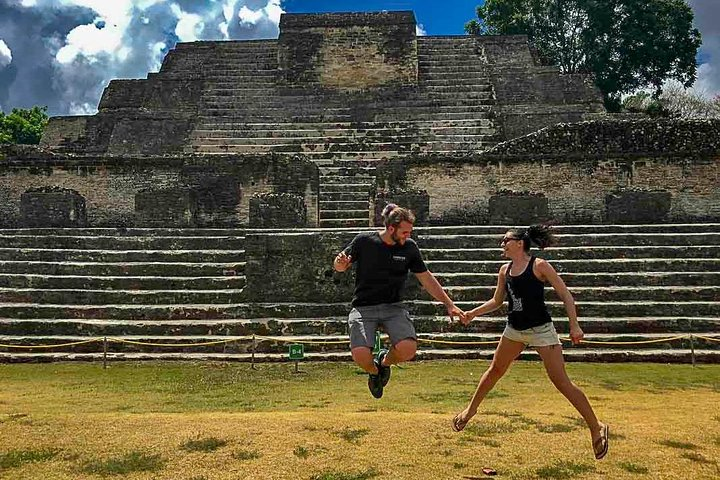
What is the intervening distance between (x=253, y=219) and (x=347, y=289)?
3455mm

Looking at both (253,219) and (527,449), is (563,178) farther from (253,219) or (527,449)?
(527,449)

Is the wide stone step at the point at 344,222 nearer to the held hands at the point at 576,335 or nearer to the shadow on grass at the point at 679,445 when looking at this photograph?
the shadow on grass at the point at 679,445

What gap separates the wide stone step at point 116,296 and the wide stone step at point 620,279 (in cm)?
353

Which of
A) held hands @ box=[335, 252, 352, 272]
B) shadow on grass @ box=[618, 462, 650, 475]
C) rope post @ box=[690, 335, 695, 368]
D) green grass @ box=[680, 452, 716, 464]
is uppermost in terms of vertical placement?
held hands @ box=[335, 252, 352, 272]

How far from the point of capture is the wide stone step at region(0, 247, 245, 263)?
10836mm

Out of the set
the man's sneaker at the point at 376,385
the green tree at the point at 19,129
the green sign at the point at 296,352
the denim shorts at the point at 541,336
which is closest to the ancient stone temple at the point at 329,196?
the green sign at the point at 296,352

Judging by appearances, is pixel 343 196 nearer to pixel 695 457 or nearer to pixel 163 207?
pixel 163 207

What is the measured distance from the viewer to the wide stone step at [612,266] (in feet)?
32.5

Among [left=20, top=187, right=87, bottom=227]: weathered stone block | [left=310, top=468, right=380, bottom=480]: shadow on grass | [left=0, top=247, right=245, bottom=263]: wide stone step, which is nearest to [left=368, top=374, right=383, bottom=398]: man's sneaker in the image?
[left=310, top=468, right=380, bottom=480]: shadow on grass

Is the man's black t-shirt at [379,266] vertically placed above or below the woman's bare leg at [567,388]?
above

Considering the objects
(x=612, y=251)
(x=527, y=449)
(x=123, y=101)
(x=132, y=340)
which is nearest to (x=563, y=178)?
(x=612, y=251)

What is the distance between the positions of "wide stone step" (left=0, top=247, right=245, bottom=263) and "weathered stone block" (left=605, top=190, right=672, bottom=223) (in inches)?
293

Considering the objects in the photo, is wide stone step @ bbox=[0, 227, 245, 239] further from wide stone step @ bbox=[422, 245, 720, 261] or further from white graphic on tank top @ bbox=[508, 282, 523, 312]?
white graphic on tank top @ bbox=[508, 282, 523, 312]

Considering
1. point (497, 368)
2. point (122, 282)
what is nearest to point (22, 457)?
point (497, 368)
